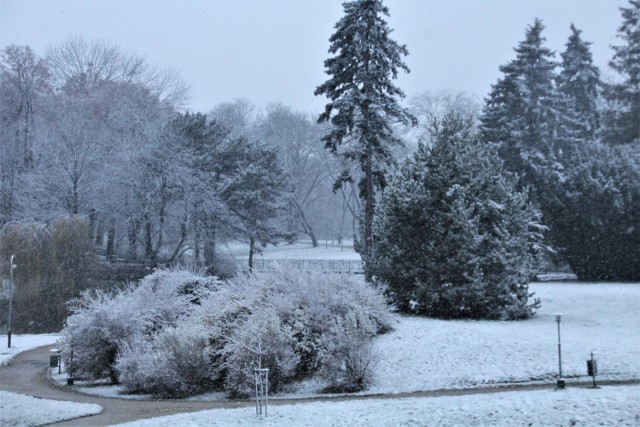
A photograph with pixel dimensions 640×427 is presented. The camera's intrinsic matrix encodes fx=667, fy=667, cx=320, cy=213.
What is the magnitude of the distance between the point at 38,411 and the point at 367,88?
21.7m

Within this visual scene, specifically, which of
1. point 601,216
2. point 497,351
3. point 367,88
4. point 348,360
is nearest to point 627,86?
point 601,216

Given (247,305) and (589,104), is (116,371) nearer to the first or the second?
(247,305)

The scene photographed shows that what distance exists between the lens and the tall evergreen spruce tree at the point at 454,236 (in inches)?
1054

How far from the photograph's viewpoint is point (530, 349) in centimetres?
2034

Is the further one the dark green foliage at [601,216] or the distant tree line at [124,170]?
the distant tree line at [124,170]

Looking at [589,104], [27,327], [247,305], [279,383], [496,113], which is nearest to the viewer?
[279,383]

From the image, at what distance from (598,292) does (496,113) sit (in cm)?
1772

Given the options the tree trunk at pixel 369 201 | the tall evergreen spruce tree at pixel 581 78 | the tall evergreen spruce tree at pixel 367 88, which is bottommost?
the tree trunk at pixel 369 201

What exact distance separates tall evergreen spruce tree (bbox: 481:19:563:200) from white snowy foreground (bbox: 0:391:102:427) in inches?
1409

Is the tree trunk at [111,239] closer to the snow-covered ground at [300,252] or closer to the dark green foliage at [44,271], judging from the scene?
the dark green foliage at [44,271]

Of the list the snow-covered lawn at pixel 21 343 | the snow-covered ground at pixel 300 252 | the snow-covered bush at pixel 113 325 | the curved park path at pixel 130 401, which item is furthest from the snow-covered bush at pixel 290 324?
the snow-covered ground at pixel 300 252

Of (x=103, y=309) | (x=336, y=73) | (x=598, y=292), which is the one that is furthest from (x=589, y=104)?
(x=103, y=309)

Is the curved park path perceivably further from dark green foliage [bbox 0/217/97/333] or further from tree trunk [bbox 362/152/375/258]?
tree trunk [bbox 362/152/375/258]

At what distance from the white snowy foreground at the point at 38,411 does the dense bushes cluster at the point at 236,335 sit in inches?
116
